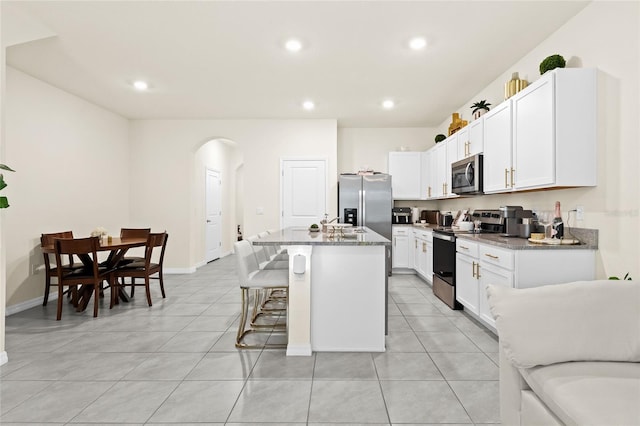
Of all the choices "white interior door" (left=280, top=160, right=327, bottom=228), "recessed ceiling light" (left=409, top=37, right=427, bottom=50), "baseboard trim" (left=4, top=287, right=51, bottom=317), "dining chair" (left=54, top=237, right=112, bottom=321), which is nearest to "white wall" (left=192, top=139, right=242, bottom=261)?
"white interior door" (left=280, top=160, right=327, bottom=228)

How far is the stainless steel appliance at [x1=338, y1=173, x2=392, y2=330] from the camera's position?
5484 mm

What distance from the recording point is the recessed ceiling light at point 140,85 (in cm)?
409

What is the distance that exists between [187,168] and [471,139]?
4575mm

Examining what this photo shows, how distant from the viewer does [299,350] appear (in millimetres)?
2566

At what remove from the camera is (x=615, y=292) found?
1.43m

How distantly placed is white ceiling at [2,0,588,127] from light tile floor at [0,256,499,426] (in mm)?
2719

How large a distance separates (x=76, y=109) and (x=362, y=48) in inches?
162

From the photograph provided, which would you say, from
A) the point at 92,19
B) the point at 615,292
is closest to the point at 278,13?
the point at 92,19

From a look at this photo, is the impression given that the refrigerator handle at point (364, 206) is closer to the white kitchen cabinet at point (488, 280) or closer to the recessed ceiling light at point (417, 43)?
the white kitchen cabinet at point (488, 280)

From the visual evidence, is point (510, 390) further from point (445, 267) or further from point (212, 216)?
point (212, 216)

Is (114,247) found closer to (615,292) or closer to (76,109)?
(76,109)

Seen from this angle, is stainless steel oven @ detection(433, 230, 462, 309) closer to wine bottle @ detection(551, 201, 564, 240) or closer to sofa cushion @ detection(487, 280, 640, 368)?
wine bottle @ detection(551, 201, 564, 240)

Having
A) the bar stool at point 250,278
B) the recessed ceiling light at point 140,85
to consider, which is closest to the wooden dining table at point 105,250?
the bar stool at point 250,278

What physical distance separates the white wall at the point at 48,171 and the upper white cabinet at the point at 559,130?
5.02m
